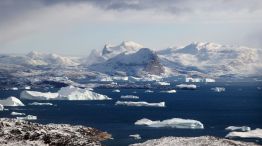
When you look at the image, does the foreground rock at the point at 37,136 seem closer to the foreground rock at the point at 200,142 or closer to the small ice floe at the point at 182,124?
the foreground rock at the point at 200,142

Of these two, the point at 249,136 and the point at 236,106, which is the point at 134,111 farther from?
the point at 249,136

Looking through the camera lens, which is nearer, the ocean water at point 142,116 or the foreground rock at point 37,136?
the foreground rock at point 37,136

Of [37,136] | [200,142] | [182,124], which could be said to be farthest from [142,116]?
[200,142]

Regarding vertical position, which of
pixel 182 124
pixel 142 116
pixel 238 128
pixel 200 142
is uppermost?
pixel 200 142

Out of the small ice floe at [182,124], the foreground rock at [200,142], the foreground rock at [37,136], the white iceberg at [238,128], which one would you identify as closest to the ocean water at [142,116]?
the white iceberg at [238,128]

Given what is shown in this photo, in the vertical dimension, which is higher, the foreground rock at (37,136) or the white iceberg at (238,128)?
the foreground rock at (37,136)

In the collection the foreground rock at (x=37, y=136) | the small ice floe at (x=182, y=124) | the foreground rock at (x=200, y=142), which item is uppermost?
the foreground rock at (x=37, y=136)

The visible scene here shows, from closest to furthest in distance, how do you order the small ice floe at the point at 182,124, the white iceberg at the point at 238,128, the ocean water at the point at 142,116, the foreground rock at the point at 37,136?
the foreground rock at the point at 37,136 → the ocean water at the point at 142,116 → the white iceberg at the point at 238,128 → the small ice floe at the point at 182,124

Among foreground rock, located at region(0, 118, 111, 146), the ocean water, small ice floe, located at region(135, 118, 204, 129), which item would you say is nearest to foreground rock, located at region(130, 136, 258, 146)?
foreground rock, located at region(0, 118, 111, 146)

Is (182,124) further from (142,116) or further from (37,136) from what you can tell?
(37,136)

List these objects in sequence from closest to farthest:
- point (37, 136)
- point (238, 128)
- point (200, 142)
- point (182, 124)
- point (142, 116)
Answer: point (200, 142) → point (37, 136) → point (238, 128) → point (182, 124) → point (142, 116)

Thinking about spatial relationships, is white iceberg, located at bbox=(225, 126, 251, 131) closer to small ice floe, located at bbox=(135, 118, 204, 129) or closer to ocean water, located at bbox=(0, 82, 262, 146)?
ocean water, located at bbox=(0, 82, 262, 146)

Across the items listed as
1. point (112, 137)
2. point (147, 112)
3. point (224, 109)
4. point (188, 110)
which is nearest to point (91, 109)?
point (147, 112)
